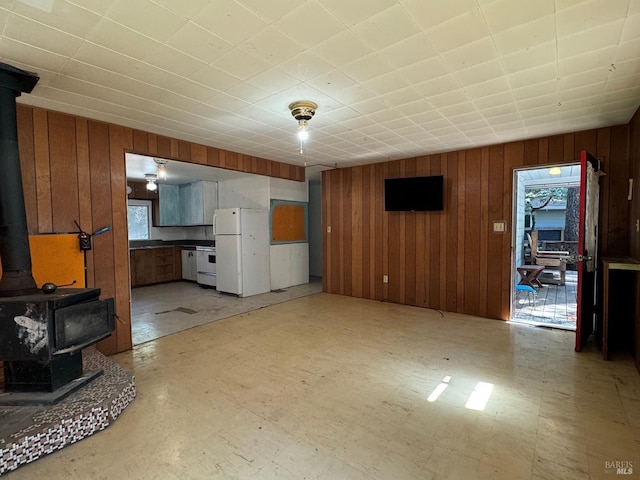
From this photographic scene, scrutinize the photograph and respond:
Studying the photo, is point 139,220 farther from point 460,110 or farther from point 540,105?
point 540,105

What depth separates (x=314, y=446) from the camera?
6.22 ft

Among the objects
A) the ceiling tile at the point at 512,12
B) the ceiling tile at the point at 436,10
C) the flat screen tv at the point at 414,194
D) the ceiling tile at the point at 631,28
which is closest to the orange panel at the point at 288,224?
the flat screen tv at the point at 414,194

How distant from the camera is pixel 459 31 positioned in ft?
6.03

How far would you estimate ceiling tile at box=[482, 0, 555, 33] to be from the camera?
1.62 metres

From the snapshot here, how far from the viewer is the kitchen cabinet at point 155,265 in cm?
700

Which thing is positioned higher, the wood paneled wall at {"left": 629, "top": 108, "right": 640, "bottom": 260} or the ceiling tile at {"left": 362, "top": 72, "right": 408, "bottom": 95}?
the ceiling tile at {"left": 362, "top": 72, "right": 408, "bottom": 95}

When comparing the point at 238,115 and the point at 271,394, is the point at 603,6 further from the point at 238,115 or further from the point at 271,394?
the point at 271,394

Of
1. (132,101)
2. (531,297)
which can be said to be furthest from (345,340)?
(531,297)

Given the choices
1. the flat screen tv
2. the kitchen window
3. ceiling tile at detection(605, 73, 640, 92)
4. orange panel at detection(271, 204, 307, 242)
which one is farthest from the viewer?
the kitchen window

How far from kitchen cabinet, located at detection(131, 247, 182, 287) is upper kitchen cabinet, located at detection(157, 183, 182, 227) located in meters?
0.67

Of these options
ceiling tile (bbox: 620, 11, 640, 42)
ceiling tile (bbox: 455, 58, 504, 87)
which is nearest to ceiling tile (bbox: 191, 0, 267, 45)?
ceiling tile (bbox: 455, 58, 504, 87)

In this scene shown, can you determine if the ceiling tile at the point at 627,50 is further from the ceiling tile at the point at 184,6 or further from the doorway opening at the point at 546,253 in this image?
the ceiling tile at the point at 184,6

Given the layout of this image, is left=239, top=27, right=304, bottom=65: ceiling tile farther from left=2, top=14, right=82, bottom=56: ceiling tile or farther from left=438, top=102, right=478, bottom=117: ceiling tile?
left=438, top=102, right=478, bottom=117: ceiling tile

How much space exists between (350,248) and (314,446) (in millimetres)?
4266
